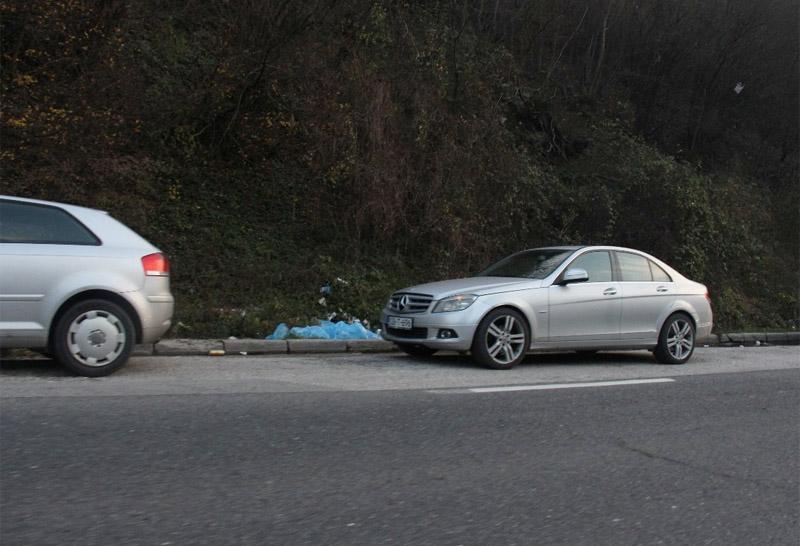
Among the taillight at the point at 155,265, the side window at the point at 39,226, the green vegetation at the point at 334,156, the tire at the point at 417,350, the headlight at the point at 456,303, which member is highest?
the green vegetation at the point at 334,156

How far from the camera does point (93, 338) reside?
727cm

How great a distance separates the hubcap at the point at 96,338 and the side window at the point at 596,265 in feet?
18.0

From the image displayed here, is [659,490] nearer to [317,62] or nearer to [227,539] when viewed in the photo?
[227,539]

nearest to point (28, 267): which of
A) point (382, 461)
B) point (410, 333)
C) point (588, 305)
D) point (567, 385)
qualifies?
point (382, 461)

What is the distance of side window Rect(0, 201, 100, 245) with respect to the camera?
23.6ft

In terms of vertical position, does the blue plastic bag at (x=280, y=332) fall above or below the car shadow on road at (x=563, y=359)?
above

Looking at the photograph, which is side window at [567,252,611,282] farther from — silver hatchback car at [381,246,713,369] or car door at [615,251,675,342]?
car door at [615,251,675,342]

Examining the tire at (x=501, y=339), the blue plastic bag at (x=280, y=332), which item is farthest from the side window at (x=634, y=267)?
the blue plastic bag at (x=280, y=332)

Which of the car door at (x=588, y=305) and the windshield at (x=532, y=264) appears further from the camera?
the windshield at (x=532, y=264)

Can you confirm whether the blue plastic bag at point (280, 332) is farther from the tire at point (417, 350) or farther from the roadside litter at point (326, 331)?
the tire at point (417, 350)

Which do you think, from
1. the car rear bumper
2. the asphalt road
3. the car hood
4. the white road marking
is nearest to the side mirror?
the car hood

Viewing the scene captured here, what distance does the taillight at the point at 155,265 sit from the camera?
24.9 feet

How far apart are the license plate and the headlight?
1.32 ft

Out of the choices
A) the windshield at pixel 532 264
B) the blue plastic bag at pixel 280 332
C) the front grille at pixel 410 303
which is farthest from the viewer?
the blue plastic bag at pixel 280 332
